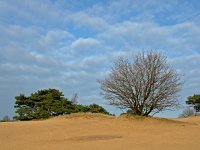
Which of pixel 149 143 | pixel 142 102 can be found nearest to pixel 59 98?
pixel 142 102

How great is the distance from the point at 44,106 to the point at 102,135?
3442 cm

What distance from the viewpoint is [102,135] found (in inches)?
896

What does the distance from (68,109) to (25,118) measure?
7.28 metres

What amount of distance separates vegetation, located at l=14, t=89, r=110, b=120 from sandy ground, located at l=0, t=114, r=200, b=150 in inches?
768

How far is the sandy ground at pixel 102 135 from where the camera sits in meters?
17.2

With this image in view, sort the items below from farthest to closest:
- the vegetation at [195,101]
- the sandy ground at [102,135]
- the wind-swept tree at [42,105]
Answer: the vegetation at [195,101]
the wind-swept tree at [42,105]
the sandy ground at [102,135]

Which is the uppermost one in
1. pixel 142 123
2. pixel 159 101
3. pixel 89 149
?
pixel 159 101

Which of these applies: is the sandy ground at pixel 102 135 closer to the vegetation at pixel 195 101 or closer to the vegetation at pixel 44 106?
the vegetation at pixel 44 106

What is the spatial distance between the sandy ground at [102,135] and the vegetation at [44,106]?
19.5 m

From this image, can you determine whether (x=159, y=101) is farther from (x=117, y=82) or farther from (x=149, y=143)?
(x=149, y=143)

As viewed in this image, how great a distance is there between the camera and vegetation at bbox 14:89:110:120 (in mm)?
54188

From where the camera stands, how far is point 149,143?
699 inches

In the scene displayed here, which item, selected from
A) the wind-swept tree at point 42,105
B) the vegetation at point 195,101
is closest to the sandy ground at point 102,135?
the wind-swept tree at point 42,105

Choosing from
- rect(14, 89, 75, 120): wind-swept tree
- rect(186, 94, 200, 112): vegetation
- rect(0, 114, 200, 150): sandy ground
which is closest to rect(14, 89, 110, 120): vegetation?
rect(14, 89, 75, 120): wind-swept tree
